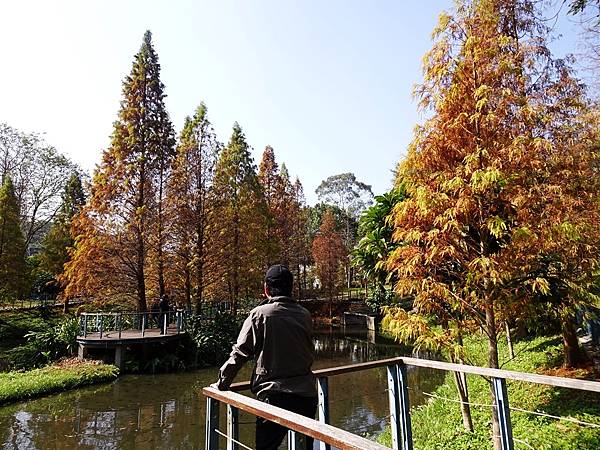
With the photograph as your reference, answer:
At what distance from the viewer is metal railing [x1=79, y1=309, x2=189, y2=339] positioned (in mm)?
14531

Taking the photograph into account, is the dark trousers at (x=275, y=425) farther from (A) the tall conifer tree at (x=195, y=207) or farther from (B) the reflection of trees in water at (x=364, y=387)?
(A) the tall conifer tree at (x=195, y=207)

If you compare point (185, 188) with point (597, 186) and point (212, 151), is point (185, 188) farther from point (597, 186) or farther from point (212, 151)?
point (597, 186)

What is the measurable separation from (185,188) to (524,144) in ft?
47.6

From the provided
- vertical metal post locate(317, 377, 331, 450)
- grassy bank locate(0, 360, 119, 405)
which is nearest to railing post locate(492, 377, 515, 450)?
vertical metal post locate(317, 377, 331, 450)

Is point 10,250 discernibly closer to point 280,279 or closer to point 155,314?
point 155,314

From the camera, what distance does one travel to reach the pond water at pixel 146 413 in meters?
8.19

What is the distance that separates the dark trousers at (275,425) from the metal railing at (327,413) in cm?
18

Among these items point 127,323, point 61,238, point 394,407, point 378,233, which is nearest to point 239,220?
point 127,323

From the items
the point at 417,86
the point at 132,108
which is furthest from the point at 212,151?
the point at 417,86

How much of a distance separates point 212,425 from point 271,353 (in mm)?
661

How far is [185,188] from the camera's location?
1767 centimetres

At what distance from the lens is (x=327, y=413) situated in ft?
11.4

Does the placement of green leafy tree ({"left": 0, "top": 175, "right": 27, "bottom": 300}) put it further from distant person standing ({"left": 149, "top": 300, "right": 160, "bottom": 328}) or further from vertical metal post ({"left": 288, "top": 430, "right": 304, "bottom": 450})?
vertical metal post ({"left": 288, "top": 430, "right": 304, "bottom": 450})

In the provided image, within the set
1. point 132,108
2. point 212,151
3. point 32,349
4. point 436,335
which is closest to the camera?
point 436,335
